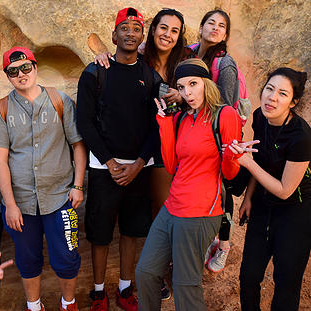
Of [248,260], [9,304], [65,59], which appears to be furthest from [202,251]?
[65,59]

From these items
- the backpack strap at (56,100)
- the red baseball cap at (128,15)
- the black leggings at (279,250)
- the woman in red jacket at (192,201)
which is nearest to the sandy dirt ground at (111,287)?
the black leggings at (279,250)

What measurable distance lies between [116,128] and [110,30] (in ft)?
10.7

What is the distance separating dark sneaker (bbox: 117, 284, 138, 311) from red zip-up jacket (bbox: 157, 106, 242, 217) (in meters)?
1.33

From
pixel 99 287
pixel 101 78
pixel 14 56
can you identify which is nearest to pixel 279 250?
pixel 99 287

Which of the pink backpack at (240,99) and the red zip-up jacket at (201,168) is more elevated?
the pink backpack at (240,99)

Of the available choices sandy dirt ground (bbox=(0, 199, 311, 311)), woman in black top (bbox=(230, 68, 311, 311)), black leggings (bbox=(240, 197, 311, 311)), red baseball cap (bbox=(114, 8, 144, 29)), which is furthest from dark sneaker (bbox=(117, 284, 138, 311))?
red baseball cap (bbox=(114, 8, 144, 29))

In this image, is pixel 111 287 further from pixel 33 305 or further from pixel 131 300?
pixel 33 305

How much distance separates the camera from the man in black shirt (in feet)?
9.80

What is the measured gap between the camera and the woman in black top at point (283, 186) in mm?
2465

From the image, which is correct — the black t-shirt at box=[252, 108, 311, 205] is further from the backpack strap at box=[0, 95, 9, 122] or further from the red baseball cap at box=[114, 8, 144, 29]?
the backpack strap at box=[0, 95, 9, 122]

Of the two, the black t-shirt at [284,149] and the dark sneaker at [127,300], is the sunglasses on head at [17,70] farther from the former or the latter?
the dark sneaker at [127,300]

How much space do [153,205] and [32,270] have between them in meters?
1.33

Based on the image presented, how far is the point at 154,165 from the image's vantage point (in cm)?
347

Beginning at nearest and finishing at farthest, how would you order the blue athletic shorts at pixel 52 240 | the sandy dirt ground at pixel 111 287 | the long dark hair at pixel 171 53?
the blue athletic shorts at pixel 52 240 < the long dark hair at pixel 171 53 < the sandy dirt ground at pixel 111 287
